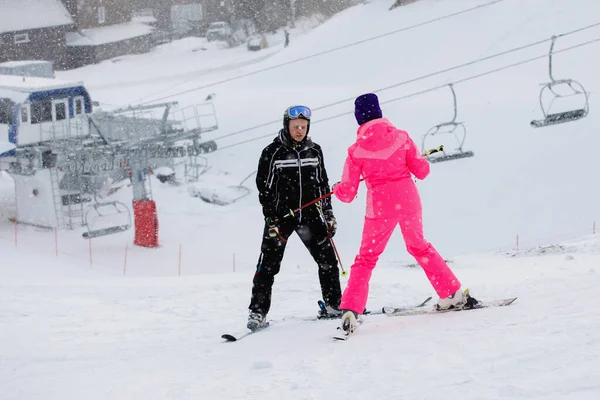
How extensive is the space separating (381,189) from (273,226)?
1066 mm

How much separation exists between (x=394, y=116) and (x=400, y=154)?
77.5 feet

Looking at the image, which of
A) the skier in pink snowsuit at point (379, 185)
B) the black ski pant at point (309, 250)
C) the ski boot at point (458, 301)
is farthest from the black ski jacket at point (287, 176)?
the ski boot at point (458, 301)

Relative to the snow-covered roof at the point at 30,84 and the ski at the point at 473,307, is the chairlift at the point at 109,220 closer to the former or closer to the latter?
the snow-covered roof at the point at 30,84

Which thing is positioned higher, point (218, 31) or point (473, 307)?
point (218, 31)

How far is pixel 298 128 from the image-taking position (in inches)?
234

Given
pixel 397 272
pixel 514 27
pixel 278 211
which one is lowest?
pixel 397 272

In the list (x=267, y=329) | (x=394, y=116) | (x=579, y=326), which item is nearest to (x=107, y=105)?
(x=394, y=116)

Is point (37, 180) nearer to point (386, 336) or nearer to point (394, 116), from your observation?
point (394, 116)

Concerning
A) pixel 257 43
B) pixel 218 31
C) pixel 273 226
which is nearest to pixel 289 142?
pixel 273 226

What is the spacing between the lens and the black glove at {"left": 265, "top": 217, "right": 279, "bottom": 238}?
239 inches

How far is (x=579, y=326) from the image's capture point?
4613 millimetres

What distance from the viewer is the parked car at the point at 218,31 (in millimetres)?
56822

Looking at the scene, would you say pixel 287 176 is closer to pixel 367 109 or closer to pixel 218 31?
pixel 367 109

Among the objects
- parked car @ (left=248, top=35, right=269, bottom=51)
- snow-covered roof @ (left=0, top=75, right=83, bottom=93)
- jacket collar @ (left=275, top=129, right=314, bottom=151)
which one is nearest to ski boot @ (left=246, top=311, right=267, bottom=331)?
jacket collar @ (left=275, top=129, right=314, bottom=151)
